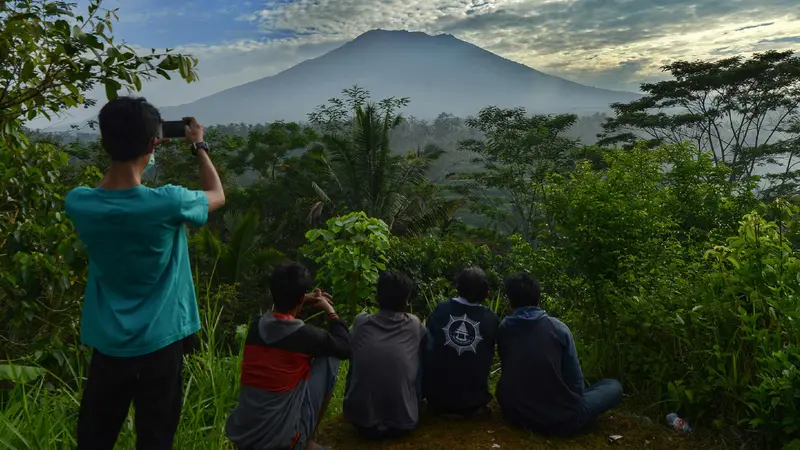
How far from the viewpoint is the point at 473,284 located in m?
3.21

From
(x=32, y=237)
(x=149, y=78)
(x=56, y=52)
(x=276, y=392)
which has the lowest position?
(x=276, y=392)

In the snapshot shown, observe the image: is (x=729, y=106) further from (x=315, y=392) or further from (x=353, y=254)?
(x=315, y=392)

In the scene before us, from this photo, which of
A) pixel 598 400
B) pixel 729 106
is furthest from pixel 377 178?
pixel 729 106

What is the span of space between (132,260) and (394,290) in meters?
1.56

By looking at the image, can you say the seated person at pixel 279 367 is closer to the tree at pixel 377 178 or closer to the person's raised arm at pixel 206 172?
the person's raised arm at pixel 206 172

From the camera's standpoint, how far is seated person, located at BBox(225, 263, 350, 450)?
2496 millimetres

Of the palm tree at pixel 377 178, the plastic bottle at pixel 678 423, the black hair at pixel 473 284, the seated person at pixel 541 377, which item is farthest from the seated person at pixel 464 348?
the palm tree at pixel 377 178

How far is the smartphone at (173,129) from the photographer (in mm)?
1964

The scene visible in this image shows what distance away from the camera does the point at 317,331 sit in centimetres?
254

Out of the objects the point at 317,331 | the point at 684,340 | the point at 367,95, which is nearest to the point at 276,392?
the point at 317,331

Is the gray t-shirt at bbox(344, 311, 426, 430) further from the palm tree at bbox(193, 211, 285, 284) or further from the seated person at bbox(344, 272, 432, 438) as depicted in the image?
the palm tree at bbox(193, 211, 285, 284)

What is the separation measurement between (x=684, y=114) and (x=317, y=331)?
25.6m

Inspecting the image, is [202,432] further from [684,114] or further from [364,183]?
[684,114]

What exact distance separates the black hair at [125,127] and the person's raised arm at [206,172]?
0.77 ft
